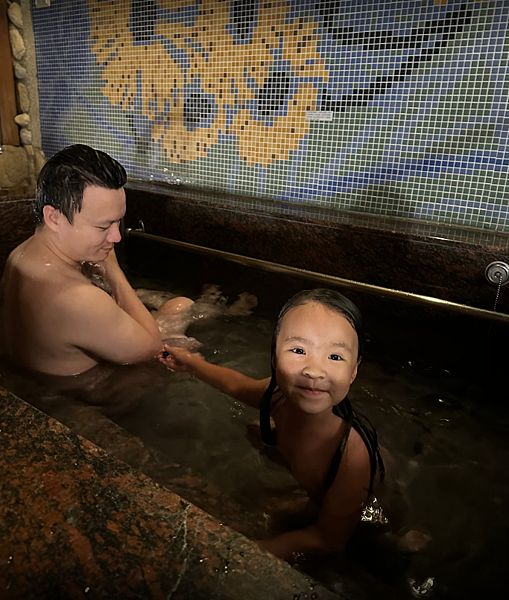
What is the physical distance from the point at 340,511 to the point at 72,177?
185 cm

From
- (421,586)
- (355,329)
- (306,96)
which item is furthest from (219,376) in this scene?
(306,96)

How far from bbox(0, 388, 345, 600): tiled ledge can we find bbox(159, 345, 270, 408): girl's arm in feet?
4.16

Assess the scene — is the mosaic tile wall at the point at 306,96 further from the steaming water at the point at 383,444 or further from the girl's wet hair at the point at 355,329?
the girl's wet hair at the point at 355,329

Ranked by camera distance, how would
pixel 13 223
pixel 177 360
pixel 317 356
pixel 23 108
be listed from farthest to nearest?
pixel 23 108 → pixel 13 223 → pixel 177 360 → pixel 317 356

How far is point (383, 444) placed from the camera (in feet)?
8.30

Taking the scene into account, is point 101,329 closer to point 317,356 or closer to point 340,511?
point 317,356

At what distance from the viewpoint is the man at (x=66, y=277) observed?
93.8 inches

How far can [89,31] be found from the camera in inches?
220

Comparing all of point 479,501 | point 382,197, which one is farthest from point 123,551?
point 382,197

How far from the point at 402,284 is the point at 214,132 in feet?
8.44

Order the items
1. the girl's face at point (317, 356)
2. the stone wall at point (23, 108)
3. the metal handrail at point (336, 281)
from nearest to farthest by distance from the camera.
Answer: the girl's face at point (317, 356), the metal handrail at point (336, 281), the stone wall at point (23, 108)

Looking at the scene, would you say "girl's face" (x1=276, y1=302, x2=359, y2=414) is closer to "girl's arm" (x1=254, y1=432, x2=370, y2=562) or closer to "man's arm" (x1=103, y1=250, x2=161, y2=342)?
"girl's arm" (x1=254, y1=432, x2=370, y2=562)

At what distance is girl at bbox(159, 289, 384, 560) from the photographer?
1710 millimetres

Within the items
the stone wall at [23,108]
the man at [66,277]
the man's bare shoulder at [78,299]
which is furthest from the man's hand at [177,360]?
the stone wall at [23,108]
